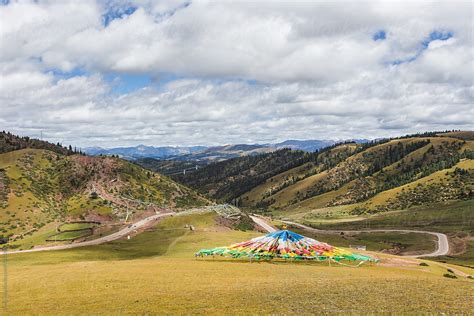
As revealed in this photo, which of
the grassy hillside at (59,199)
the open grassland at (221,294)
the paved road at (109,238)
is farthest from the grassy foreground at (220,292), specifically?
the grassy hillside at (59,199)

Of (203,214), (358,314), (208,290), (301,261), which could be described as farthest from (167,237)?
(358,314)

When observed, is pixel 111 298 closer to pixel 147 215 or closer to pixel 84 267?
pixel 84 267

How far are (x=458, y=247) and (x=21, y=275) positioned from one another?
14253 centimetres

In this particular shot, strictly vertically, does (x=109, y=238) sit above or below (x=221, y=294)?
below

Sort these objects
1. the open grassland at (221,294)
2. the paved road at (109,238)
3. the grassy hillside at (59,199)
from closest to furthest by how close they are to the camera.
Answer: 1. the open grassland at (221,294)
2. the paved road at (109,238)
3. the grassy hillside at (59,199)

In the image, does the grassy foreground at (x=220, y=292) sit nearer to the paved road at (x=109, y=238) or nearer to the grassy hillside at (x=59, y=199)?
the paved road at (x=109, y=238)

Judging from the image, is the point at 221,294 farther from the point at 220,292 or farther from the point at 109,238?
the point at 109,238

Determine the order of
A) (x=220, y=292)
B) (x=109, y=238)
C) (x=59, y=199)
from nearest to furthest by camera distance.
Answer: (x=220, y=292)
(x=109, y=238)
(x=59, y=199)

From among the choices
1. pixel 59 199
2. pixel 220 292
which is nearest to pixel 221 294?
pixel 220 292

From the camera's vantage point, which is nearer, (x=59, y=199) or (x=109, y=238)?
(x=109, y=238)

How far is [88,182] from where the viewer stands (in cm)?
19438

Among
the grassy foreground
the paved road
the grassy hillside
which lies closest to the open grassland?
the grassy foreground

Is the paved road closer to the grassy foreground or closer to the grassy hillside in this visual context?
the grassy hillside

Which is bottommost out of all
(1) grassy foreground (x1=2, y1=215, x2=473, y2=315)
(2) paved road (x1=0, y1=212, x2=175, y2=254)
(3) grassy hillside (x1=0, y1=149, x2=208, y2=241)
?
(2) paved road (x1=0, y1=212, x2=175, y2=254)
